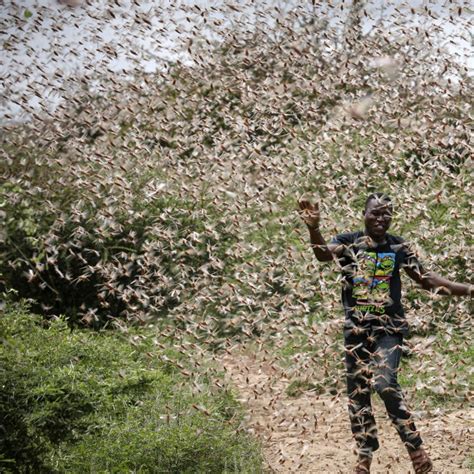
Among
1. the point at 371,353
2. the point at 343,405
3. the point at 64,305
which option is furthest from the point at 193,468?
the point at 64,305

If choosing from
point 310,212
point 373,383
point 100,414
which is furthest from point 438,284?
point 100,414

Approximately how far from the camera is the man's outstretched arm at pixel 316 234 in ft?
14.6

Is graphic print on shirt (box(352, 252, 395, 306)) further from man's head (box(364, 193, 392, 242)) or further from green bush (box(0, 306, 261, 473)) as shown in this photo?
green bush (box(0, 306, 261, 473))

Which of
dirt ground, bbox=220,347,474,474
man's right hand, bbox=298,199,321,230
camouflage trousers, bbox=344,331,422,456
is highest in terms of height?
man's right hand, bbox=298,199,321,230

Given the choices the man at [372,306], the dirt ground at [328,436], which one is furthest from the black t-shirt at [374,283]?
the dirt ground at [328,436]

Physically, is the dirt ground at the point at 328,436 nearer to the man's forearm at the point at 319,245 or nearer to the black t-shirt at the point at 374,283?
the black t-shirt at the point at 374,283

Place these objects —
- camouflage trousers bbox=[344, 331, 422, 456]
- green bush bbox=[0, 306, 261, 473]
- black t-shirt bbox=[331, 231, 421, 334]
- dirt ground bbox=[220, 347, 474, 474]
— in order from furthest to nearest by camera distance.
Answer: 1. dirt ground bbox=[220, 347, 474, 474]
2. black t-shirt bbox=[331, 231, 421, 334]
3. camouflage trousers bbox=[344, 331, 422, 456]
4. green bush bbox=[0, 306, 261, 473]

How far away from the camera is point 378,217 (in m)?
4.55

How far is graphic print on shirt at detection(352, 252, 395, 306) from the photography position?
4.50 metres

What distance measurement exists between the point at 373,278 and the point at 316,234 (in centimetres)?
44

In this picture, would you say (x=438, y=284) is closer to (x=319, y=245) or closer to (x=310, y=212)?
(x=319, y=245)

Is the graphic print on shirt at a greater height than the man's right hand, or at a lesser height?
lesser

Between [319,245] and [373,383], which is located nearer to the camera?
[373,383]

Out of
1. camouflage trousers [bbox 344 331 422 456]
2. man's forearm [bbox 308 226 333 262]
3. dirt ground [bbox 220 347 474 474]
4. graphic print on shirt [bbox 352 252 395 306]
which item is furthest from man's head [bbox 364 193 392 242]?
dirt ground [bbox 220 347 474 474]
